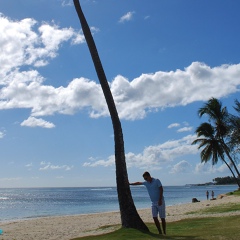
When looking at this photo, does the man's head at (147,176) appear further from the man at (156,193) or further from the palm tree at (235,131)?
the palm tree at (235,131)

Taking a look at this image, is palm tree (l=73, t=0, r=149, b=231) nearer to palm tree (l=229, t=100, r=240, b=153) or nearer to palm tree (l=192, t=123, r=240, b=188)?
palm tree (l=229, t=100, r=240, b=153)

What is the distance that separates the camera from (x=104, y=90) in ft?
40.5

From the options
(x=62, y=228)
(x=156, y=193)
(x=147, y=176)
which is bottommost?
(x=62, y=228)

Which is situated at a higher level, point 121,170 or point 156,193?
point 121,170

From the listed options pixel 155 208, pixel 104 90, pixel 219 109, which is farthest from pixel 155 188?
pixel 219 109

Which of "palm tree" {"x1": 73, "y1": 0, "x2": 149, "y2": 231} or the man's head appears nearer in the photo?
the man's head

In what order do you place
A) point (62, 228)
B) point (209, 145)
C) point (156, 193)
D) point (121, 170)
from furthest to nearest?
point (209, 145) < point (62, 228) < point (121, 170) < point (156, 193)

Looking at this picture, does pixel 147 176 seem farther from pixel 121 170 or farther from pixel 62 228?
pixel 62 228

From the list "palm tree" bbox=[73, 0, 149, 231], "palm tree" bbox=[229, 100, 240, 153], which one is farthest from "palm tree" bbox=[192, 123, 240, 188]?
"palm tree" bbox=[73, 0, 149, 231]

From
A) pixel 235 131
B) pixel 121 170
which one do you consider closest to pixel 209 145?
pixel 235 131

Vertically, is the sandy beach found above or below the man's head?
below

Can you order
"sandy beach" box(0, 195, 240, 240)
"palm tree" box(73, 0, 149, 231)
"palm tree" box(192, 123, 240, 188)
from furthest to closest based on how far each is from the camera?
"palm tree" box(192, 123, 240, 188)
"sandy beach" box(0, 195, 240, 240)
"palm tree" box(73, 0, 149, 231)

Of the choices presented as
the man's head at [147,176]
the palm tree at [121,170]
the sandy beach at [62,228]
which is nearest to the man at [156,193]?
the man's head at [147,176]

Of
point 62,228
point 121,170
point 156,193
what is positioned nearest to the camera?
point 156,193
